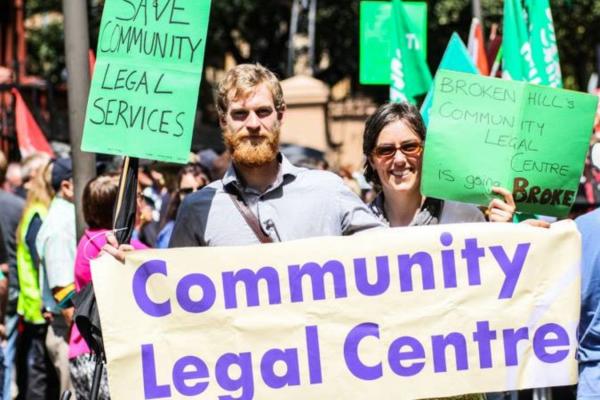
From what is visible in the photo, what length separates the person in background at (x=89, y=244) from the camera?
5512 mm

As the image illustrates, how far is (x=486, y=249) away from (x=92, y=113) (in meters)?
1.51

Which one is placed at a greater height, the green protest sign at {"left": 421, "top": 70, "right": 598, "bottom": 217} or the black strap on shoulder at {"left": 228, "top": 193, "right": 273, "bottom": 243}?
the green protest sign at {"left": 421, "top": 70, "right": 598, "bottom": 217}

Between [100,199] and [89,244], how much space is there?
0.25 metres

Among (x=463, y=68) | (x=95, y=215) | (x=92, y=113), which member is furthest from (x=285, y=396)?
(x=463, y=68)

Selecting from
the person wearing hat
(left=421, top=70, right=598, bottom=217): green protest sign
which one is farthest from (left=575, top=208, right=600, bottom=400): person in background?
the person wearing hat

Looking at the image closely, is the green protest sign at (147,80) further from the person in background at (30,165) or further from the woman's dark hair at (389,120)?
the person in background at (30,165)

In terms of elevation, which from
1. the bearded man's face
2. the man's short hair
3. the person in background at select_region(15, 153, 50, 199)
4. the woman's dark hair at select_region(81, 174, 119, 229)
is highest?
the man's short hair

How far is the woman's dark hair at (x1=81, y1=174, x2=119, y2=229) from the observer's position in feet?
18.4

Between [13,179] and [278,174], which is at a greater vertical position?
[278,174]

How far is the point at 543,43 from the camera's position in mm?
Result: 8008

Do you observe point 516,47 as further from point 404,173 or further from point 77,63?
point 404,173

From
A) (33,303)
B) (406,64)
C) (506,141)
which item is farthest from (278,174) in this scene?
(406,64)

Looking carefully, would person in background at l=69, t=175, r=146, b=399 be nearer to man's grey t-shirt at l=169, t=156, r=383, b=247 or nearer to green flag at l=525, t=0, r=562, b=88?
man's grey t-shirt at l=169, t=156, r=383, b=247

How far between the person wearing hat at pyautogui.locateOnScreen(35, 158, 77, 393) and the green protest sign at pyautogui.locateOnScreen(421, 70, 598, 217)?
261 centimetres
